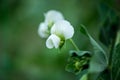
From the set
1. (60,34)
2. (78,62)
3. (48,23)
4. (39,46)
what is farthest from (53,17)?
(39,46)

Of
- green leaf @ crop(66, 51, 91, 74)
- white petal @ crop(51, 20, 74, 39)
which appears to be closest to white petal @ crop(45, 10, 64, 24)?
white petal @ crop(51, 20, 74, 39)

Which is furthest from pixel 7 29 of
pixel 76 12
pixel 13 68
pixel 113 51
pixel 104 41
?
pixel 113 51

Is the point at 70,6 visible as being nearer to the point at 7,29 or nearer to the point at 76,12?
the point at 76,12

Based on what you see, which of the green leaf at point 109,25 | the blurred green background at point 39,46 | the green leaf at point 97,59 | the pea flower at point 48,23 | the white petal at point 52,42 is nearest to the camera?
the green leaf at point 97,59

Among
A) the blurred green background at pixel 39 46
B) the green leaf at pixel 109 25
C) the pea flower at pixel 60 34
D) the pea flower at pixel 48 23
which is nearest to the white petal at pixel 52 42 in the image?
the pea flower at pixel 60 34

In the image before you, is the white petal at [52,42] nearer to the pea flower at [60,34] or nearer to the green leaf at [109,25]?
the pea flower at [60,34]

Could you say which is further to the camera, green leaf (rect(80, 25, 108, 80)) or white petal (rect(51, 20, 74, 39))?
white petal (rect(51, 20, 74, 39))

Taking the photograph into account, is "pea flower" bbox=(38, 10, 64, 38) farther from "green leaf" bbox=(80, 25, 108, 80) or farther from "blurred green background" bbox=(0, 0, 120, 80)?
"blurred green background" bbox=(0, 0, 120, 80)
